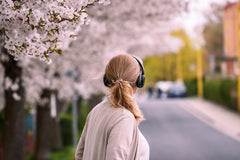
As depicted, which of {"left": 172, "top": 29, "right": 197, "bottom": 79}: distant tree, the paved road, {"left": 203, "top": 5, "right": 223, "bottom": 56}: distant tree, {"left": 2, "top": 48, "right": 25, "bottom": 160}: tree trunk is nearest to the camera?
{"left": 2, "top": 48, "right": 25, "bottom": 160}: tree trunk

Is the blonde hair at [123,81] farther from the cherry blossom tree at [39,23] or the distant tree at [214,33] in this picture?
the distant tree at [214,33]

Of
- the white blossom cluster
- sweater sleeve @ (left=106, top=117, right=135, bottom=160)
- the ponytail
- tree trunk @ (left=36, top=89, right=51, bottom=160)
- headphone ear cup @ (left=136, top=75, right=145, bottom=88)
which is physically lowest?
tree trunk @ (left=36, top=89, right=51, bottom=160)

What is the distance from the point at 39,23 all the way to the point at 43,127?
8770mm

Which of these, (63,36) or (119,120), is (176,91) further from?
(119,120)

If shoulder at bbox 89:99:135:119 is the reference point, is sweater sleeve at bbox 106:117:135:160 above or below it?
below

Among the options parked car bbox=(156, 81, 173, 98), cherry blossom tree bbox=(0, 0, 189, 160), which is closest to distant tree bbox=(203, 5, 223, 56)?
parked car bbox=(156, 81, 173, 98)

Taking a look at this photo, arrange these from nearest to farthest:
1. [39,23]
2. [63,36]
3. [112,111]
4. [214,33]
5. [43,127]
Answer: [112,111]
[39,23]
[63,36]
[43,127]
[214,33]

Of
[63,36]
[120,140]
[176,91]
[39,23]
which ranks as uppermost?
[39,23]

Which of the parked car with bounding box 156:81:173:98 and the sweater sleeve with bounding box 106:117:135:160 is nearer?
the sweater sleeve with bounding box 106:117:135:160

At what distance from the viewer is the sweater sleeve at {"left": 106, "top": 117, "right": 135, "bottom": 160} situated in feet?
7.70

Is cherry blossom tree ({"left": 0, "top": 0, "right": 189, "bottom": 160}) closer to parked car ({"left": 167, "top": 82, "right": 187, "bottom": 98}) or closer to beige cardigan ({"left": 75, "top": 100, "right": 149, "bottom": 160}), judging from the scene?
beige cardigan ({"left": 75, "top": 100, "right": 149, "bottom": 160})


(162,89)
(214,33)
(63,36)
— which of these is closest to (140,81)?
(63,36)

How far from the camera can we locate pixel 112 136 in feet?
7.82

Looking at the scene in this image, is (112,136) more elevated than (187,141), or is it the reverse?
(112,136)
